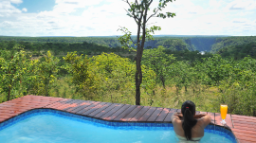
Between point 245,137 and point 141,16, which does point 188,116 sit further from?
point 141,16

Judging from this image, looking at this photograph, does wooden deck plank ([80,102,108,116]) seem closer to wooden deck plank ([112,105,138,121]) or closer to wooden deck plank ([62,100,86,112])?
wooden deck plank ([62,100,86,112])

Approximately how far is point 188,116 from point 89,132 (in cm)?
191

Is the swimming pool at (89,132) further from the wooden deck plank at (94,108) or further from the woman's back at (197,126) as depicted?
the woman's back at (197,126)

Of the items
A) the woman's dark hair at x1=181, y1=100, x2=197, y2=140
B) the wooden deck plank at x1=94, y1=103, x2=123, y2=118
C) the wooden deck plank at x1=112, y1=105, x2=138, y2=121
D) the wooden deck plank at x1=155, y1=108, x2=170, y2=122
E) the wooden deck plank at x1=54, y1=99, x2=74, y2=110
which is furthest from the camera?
the wooden deck plank at x1=54, y1=99, x2=74, y2=110

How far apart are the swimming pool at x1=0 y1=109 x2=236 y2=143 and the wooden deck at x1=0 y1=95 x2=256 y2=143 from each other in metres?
0.10

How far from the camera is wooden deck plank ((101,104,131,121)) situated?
333cm

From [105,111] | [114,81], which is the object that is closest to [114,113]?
[105,111]

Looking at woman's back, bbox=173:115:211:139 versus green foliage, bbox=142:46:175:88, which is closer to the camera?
woman's back, bbox=173:115:211:139

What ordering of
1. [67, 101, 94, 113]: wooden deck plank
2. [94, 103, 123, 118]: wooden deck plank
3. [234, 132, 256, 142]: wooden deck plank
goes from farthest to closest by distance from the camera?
[67, 101, 94, 113]: wooden deck plank
[94, 103, 123, 118]: wooden deck plank
[234, 132, 256, 142]: wooden deck plank

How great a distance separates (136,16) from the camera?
4012 millimetres

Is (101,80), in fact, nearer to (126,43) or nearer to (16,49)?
(126,43)

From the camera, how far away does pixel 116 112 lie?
140 inches

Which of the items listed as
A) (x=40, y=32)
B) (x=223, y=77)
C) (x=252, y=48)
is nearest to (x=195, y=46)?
(x=252, y=48)

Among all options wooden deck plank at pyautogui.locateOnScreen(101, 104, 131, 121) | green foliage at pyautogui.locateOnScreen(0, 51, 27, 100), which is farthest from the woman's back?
green foliage at pyautogui.locateOnScreen(0, 51, 27, 100)
